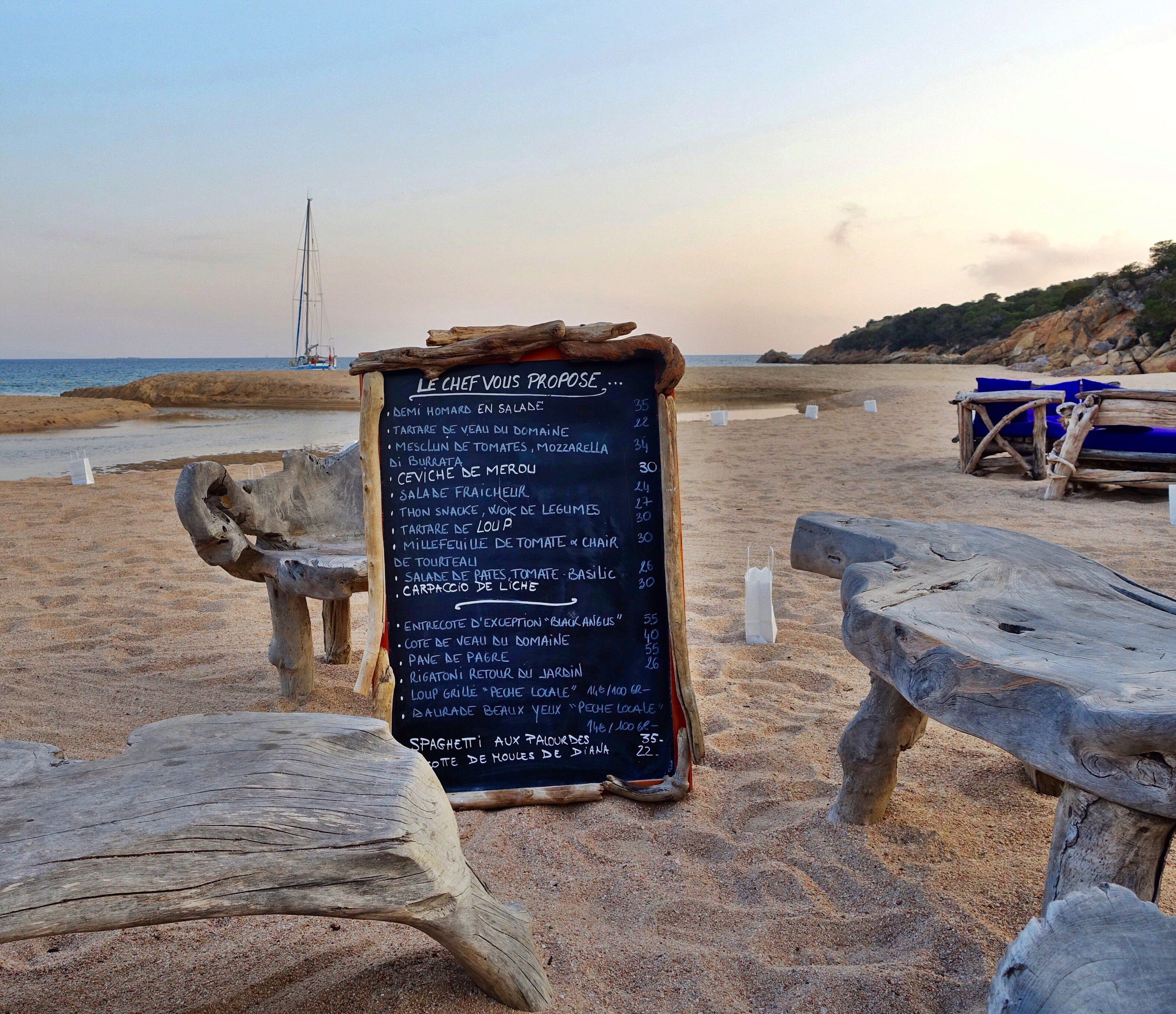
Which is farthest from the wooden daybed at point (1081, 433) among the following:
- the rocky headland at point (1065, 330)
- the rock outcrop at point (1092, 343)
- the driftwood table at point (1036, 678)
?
the rock outcrop at point (1092, 343)

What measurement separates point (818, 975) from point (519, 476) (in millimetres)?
1687

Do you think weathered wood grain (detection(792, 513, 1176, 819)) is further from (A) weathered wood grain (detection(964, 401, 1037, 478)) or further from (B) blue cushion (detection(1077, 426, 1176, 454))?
(A) weathered wood grain (detection(964, 401, 1037, 478))

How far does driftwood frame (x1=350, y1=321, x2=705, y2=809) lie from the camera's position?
272 centimetres

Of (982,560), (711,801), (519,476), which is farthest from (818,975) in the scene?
(519,476)

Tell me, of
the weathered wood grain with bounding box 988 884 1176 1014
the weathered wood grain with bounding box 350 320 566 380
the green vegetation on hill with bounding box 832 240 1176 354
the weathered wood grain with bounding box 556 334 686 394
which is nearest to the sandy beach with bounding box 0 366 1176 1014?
the weathered wood grain with bounding box 988 884 1176 1014

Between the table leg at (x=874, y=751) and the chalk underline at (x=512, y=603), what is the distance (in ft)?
3.21

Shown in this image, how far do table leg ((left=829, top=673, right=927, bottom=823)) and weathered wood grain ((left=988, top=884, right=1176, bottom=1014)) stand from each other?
48.4 inches

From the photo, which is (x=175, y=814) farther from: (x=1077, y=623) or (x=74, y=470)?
(x=74, y=470)

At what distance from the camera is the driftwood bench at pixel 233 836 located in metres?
1.25

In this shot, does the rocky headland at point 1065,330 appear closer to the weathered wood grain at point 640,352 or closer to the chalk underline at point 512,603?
the weathered wood grain at point 640,352

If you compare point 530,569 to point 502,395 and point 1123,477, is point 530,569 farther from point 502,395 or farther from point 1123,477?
point 1123,477

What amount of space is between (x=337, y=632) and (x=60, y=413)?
19.4 metres

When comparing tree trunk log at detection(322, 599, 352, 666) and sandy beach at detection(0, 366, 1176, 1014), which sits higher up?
tree trunk log at detection(322, 599, 352, 666)

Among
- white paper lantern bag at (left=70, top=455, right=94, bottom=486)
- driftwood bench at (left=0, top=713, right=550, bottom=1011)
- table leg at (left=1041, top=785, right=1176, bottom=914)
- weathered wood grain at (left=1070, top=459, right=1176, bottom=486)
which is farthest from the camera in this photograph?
white paper lantern bag at (left=70, top=455, right=94, bottom=486)
